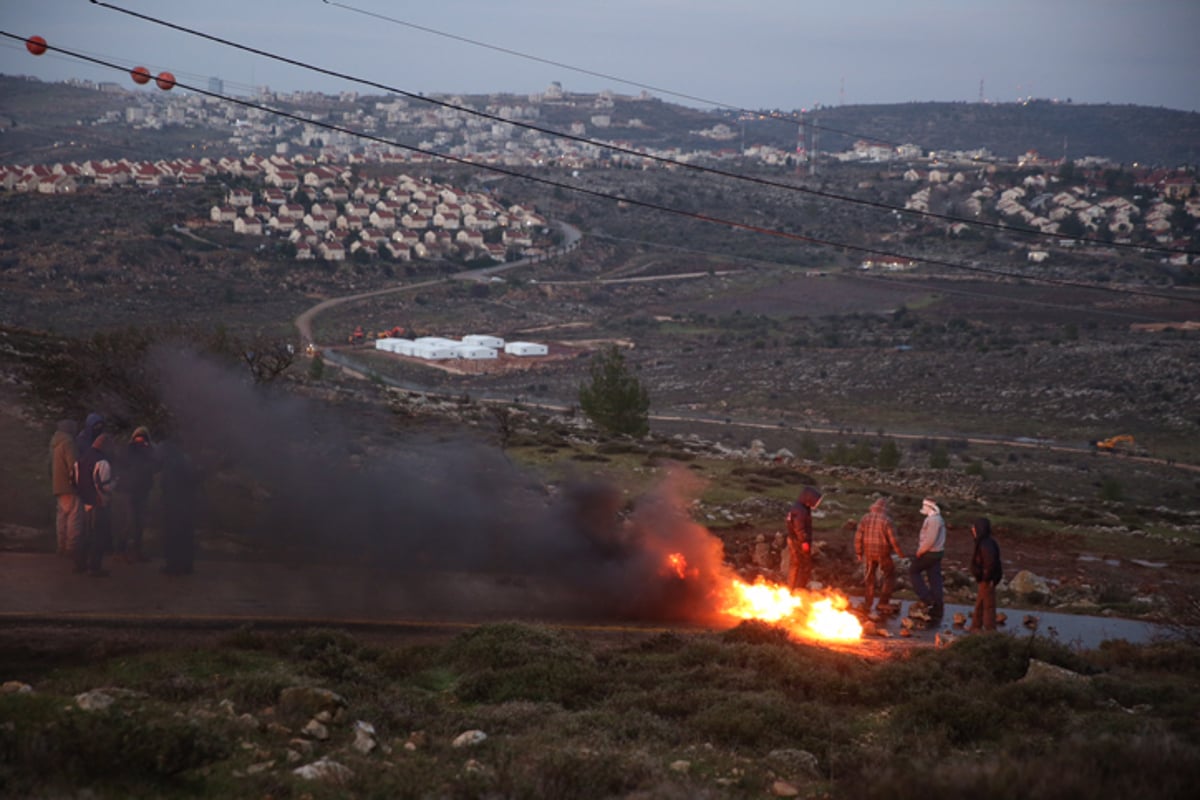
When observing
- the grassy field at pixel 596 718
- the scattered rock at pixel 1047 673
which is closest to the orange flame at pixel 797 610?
the grassy field at pixel 596 718

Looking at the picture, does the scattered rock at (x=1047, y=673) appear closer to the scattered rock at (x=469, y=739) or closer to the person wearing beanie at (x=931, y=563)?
the person wearing beanie at (x=931, y=563)

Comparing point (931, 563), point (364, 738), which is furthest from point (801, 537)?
point (364, 738)

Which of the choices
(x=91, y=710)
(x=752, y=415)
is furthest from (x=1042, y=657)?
(x=752, y=415)

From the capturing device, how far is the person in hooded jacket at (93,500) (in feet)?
44.8

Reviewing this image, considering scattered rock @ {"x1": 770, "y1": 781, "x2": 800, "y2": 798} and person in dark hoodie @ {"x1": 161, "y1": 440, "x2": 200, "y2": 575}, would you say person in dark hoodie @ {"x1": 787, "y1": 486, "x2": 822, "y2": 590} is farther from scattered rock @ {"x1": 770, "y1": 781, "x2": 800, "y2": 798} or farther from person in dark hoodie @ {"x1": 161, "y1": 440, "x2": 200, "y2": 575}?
person in dark hoodie @ {"x1": 161, "y1": 440, "x2": 200, "y2": 575}

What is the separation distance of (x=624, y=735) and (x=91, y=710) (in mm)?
4174

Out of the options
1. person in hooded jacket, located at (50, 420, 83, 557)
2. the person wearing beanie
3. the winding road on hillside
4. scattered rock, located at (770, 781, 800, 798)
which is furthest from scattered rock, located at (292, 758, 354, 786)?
the winding road on hillside

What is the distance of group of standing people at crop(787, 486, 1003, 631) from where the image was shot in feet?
44.7

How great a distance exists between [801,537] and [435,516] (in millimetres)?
6517

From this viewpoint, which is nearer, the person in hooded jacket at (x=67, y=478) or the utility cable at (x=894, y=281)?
the person in hooded jacket at (x=67, y=478)

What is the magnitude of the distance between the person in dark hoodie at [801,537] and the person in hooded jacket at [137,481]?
898 centimetres

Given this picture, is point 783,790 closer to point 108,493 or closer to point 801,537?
point 801,537

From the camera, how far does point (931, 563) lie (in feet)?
47.0

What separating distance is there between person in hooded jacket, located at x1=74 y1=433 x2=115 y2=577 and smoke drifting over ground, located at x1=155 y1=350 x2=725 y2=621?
2.88 metres
